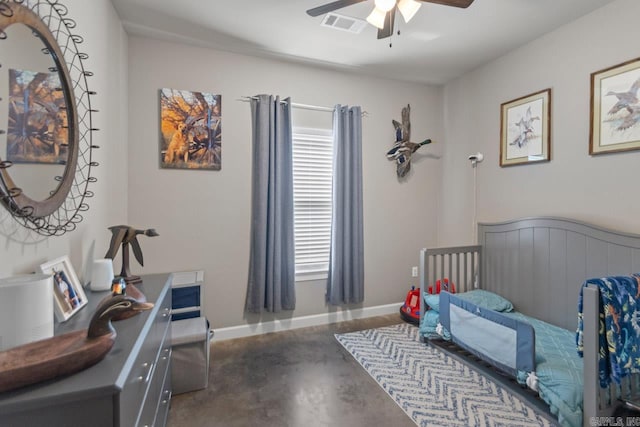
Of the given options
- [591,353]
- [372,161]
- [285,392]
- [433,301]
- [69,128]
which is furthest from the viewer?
[372,161]

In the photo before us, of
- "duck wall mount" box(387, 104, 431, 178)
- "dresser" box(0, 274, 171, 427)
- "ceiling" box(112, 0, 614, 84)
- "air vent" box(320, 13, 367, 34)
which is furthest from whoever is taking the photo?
"duck wall mount" box(387, 104, 431, 178)

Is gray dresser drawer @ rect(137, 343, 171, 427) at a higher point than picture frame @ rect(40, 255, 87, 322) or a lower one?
lower

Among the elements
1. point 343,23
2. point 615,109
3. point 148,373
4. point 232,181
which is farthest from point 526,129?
point 148,373

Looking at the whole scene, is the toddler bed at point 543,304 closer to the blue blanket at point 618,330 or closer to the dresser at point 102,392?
the blue blanket at point 618,330

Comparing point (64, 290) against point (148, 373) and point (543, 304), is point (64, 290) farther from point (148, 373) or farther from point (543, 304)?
point (543, 304)

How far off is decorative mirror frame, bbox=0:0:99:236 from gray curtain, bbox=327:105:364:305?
2.02m

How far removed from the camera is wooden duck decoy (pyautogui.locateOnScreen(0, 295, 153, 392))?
674 millimetres

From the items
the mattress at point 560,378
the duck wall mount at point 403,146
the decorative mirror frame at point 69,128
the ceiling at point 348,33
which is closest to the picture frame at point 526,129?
the ceiling at point 348,33

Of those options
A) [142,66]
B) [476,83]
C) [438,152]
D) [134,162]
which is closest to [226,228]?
[134,162]

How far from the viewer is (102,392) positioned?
28.0 inches

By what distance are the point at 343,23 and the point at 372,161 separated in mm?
Result: 1390

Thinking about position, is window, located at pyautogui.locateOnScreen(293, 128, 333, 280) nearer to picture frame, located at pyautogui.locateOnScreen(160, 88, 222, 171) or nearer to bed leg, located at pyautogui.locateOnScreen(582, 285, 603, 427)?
picture frame, located at pyautogui.locateOnScreen(160, 88, 222, 171)

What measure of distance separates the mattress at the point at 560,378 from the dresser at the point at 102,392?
199 centimetres

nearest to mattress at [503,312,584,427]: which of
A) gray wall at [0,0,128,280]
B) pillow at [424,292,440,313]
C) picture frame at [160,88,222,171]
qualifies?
pillow at [424,292,440,313]
